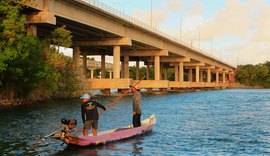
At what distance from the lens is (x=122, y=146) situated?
18844 mm

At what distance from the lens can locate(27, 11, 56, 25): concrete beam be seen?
4394 cm

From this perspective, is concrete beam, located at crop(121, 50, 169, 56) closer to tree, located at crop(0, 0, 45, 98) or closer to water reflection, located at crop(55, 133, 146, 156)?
tree, located at crop(0, 0, 45, 98)

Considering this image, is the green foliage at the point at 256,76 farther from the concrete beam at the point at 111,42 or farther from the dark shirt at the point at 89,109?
the dark shirt at the point at 89,109

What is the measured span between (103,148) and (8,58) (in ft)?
64.3

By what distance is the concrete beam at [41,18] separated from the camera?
144ft

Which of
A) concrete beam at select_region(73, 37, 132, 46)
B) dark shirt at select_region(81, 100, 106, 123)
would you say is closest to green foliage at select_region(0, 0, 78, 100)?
concrete beam at select_region(73, 37, 132, 46)

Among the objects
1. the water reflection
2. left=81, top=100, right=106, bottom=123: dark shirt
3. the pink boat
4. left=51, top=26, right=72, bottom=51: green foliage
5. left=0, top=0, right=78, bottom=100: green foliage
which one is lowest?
the water reflection

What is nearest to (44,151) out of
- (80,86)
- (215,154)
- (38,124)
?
(215,154)

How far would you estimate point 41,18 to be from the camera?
4416cm

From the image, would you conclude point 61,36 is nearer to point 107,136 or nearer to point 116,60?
point 116,60

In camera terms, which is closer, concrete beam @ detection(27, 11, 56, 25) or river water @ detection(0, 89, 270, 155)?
river water @ detection(0, 89, 270, 155)

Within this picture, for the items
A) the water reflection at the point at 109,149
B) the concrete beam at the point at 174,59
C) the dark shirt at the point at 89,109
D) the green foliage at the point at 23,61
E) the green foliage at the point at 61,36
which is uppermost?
the concrete beam at the point at 174,59

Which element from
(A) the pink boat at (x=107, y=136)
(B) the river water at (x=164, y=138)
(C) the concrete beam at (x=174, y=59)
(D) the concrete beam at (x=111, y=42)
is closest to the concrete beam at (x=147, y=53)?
(C) the concrete beam at (x=174, y=59)

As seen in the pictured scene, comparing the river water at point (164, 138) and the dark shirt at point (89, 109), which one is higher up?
the dark shirt at point (89, 109)
